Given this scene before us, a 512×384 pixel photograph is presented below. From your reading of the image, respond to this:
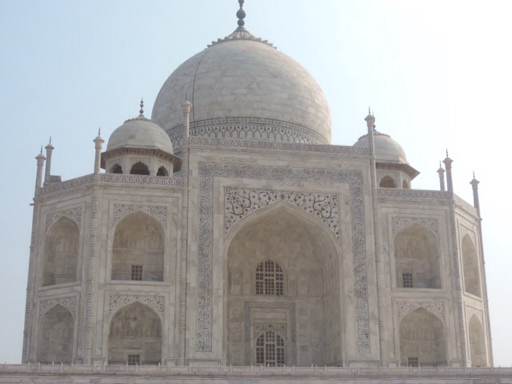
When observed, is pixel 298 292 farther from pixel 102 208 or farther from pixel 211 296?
pixel 102 208

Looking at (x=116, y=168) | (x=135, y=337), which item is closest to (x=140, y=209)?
(x=116, y=168)

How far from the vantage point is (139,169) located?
826 inches

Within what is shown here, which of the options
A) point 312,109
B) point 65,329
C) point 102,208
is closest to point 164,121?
point 312,109

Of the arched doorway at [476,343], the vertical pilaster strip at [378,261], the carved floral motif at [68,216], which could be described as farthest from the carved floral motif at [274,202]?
the arched doorway at [476,343]

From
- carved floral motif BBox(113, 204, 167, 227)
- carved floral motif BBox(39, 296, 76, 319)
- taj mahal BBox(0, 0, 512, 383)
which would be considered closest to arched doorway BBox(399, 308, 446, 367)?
taj mahal BBox(0, 0, 512, 383)

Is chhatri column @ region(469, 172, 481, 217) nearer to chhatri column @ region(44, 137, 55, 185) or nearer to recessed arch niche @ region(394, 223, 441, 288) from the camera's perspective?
recessed arch niche @ region(394, 223, 441, 288)

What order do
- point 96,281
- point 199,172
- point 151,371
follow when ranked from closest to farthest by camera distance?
point 151,371, point 96,281, point 199,172

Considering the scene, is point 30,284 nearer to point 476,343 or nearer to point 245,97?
point 245,97

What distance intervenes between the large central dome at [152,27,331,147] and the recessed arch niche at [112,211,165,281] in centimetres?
444

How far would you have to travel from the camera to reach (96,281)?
18.0m

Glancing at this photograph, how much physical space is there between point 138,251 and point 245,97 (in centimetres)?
620

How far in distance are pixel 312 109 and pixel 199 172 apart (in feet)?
19.4

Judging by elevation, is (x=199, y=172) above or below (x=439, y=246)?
above

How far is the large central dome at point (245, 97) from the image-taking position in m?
22.9
